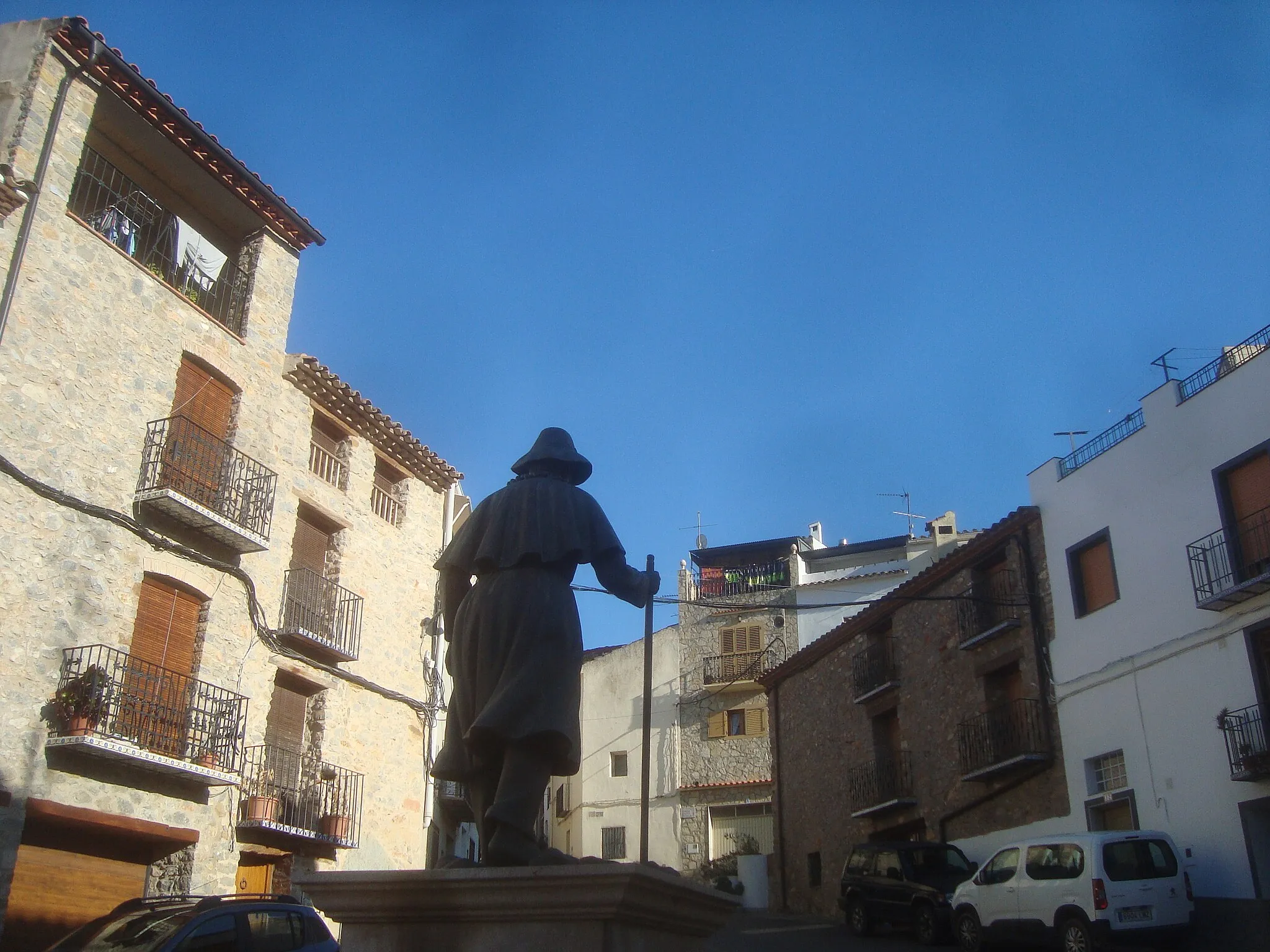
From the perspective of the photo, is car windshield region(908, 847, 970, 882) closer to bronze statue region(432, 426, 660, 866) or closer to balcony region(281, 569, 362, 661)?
balcony region(281, 569, 362, 661)

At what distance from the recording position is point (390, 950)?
420 cm

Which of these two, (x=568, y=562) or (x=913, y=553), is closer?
(x=568, y=562)

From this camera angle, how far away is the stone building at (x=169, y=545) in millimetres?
14094

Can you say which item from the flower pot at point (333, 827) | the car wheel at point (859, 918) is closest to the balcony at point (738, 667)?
the car wheel at point (859, 918)

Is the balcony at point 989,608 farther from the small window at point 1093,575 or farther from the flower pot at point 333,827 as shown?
the flower pot at point 333,827

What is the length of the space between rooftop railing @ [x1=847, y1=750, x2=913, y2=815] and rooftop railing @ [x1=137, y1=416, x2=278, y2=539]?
45.4 feet

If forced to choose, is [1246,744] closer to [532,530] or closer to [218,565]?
[532,530]

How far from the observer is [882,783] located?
79.1 ft

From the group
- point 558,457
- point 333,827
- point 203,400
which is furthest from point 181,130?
point 558,457

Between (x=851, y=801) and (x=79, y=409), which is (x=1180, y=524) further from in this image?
(x=79, y=409)

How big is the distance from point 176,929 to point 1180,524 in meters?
14.9

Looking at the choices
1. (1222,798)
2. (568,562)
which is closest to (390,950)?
(568,562)

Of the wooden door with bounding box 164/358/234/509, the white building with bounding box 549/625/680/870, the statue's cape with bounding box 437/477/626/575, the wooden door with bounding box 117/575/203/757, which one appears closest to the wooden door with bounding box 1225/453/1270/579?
the statue's cape with bounding box 437/477/626/575

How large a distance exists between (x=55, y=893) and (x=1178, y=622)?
1583 centimetres
